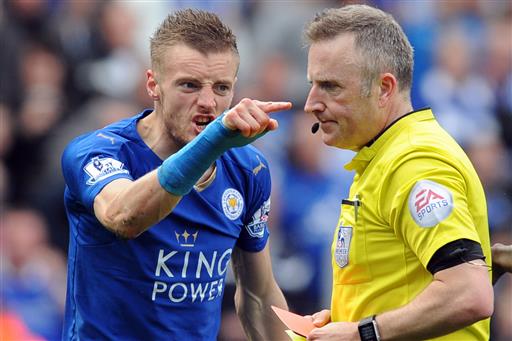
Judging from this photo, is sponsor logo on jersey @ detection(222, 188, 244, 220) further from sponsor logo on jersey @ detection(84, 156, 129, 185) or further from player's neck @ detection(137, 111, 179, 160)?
sponsor logo on jersey @ detection(84, 156, 129, 185)

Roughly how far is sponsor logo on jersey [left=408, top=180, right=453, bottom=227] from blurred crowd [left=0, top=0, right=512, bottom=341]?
4.23 metres

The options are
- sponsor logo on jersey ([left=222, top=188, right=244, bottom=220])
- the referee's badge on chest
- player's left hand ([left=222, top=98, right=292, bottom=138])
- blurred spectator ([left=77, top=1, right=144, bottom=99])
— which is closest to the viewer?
player's left hand ([left=222, top=98, right=292, bottom=138])

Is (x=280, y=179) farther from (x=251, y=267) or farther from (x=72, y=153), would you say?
(x=72, y=153)

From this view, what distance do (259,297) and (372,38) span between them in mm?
1479

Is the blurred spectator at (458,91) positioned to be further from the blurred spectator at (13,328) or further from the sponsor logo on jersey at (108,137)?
the sponsor logo on jersey at (108,137)

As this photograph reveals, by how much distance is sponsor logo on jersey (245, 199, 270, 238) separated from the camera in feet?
15.4

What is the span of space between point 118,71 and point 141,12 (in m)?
0.61

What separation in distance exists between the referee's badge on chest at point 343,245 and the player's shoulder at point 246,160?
73cm

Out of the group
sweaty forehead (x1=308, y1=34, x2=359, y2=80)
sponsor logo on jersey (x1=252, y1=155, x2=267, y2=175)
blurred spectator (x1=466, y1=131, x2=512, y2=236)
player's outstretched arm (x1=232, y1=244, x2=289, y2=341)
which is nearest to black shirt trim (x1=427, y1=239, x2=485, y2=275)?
sweaty forehead (x1=308, y1=34, x2=359, y2=80)

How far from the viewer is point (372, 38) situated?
13.4ft

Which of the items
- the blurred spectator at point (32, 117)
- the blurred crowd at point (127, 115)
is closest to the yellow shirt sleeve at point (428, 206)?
the blurred crowd at point (127, 115)

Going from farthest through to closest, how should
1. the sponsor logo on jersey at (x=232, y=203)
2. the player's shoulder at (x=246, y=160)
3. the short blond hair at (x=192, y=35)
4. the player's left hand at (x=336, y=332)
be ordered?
the player's shoulder at (x=246, y=160)
the sponsor logo on jersey at (x=232, y=203)
the short blond hair at (x=192, y=35)
the player's left hand at (x=336, y=332)

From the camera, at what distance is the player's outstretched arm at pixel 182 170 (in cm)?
357

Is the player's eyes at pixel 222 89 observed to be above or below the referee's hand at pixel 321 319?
above
